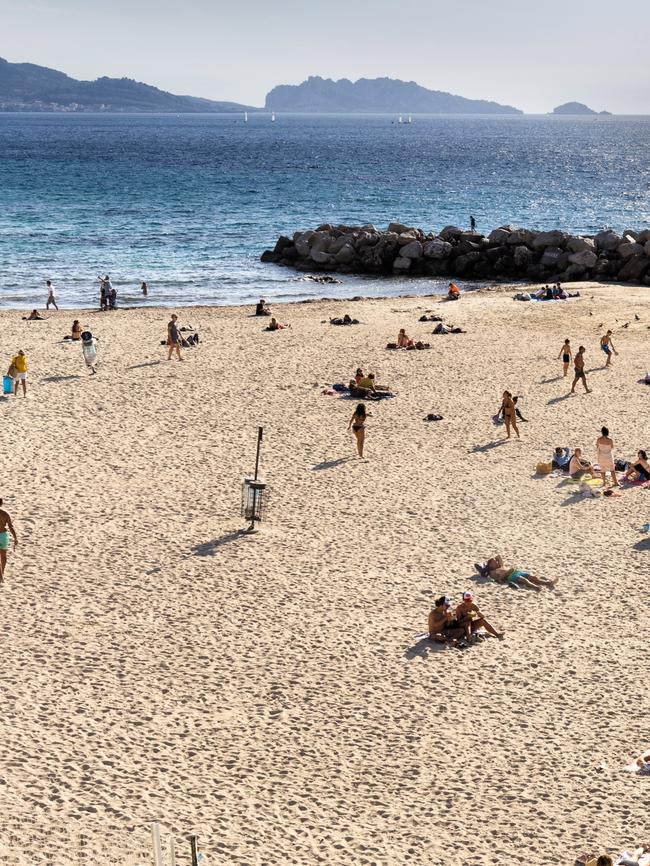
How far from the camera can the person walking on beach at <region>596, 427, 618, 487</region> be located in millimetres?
19094

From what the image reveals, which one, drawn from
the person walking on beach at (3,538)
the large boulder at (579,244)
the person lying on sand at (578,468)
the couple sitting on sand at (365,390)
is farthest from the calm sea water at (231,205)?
the person walking on beach at (3,538)

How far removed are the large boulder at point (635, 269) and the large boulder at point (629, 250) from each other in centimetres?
46

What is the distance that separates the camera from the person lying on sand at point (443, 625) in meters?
13.6

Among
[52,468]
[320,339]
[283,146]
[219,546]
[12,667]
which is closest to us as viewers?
[12,667]

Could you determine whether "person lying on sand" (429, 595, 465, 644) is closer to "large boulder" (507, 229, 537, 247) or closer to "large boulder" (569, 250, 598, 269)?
"large boulder" (569, 250, 598, 269)

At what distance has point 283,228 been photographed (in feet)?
206

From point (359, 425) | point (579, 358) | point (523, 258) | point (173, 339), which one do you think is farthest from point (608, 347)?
point (523, 258)

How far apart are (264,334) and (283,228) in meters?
32.4

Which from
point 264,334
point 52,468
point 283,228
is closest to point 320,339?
point 264,334

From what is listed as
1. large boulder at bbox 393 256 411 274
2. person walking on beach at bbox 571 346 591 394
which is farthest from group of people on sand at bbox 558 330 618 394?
large boulder at bbox 393 256 411 274

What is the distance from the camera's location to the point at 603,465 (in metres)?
19.2

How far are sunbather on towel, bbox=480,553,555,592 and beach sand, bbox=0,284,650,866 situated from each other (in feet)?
0.89

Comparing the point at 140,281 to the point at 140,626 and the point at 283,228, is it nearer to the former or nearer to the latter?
the point at 283,228

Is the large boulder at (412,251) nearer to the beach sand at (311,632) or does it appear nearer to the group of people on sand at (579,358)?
the group of people on sand at (579,358)
